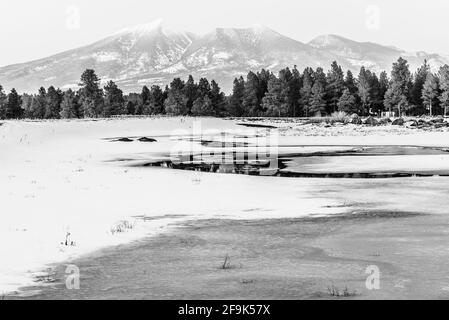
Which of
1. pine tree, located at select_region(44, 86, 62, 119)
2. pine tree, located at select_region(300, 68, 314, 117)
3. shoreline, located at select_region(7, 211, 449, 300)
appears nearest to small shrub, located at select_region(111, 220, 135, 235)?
shoreline, located at select_region(7, 211, 449, 300)

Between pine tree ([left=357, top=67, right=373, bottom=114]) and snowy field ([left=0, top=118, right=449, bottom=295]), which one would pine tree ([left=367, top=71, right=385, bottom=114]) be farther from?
snowy field ([left=0, top=118, right=449, bottom=295])

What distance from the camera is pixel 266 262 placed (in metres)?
9.57

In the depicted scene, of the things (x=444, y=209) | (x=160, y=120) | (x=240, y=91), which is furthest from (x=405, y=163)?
(x=240, y=91)

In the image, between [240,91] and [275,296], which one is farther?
[240,91]

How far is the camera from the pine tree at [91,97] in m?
109

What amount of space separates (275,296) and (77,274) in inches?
111

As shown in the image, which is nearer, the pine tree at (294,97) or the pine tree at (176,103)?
the pine tree at (176,103)

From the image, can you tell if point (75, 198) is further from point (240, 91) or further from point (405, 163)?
point (240, 91)

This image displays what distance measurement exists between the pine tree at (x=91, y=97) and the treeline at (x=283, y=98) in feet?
3.65

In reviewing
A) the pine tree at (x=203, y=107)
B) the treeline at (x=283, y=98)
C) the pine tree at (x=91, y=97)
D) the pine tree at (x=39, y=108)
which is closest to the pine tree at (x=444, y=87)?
the treeline at (x=283, y=98)

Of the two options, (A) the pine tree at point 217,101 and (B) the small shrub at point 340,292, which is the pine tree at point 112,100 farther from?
(B) the small shrub at point 340,292

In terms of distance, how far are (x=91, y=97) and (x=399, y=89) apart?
59363 mm
